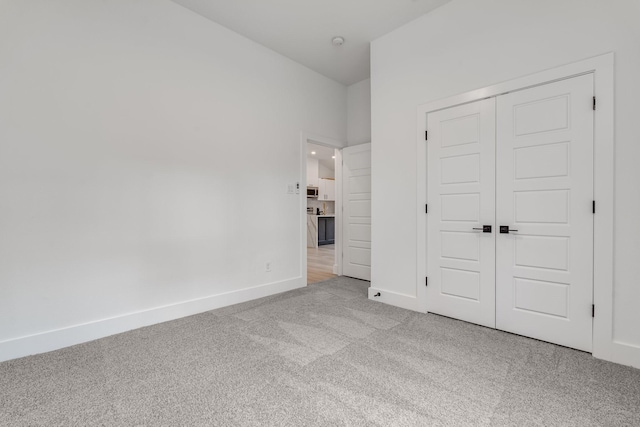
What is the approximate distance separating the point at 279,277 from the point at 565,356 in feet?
9.81

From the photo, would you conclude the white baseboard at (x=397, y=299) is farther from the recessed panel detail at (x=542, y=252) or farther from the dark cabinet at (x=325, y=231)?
the dark cabinet at (x=325, y=231)

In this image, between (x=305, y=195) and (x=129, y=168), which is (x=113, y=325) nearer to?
(x=129, y=168)

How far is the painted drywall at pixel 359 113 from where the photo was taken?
463 centimetres

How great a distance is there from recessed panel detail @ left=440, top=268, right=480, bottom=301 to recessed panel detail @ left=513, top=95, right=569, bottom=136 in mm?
1383

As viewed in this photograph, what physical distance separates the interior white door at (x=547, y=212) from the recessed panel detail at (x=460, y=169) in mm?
205

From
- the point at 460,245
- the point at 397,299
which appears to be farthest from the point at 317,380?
the point at 460,245

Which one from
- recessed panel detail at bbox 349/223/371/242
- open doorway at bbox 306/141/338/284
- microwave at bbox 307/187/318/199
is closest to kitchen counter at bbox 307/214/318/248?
open doorway at bbox 306/141/338/284

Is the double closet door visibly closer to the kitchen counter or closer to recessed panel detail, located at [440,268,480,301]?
recessed panel detail, located at [440,268,480,301]

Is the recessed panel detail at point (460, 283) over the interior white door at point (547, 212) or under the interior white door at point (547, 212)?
under

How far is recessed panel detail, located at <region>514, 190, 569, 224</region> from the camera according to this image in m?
2.30

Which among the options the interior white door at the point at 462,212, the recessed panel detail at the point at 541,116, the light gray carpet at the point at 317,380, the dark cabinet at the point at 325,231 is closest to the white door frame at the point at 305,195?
the light gray carpet at the point at 317,380

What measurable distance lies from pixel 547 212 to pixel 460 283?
1.00 meters

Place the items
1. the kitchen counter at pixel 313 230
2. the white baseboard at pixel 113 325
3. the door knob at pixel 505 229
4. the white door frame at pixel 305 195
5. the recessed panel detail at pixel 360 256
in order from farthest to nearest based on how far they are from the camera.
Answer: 1. the kitchen counter at pixel 313 230
2. the recessed panel detail at pixel 360 256
3. the white door frame at pixel 305 195
4. the door knob at pixel 505 229
5. the white baseboard at pixel 113 325

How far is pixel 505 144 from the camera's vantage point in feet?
8.48
